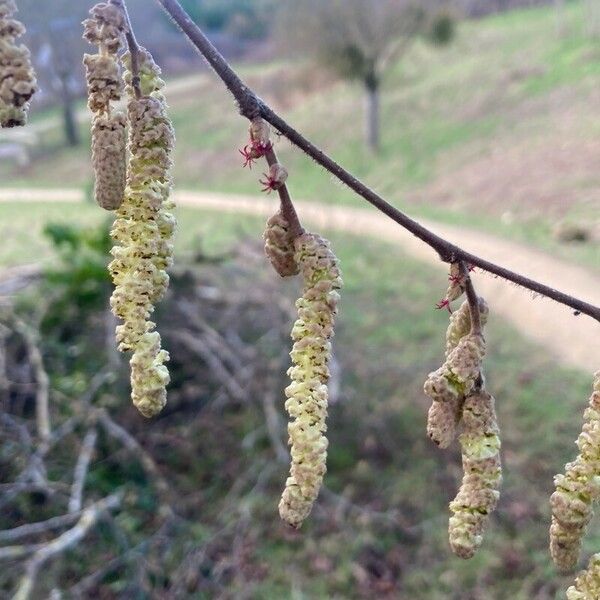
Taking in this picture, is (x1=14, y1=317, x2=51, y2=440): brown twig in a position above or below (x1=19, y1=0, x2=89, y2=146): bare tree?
below

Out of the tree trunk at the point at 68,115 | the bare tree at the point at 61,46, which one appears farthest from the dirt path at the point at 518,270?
the tree trunk at the point at 68,115

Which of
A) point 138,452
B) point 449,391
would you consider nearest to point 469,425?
point 449,391

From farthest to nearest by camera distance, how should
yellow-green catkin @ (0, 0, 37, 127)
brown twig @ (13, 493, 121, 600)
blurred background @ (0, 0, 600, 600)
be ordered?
blurred background @ (0, 0, 600, 600) → brown twig @ (13, 493, 121, 600) → yellow-green catkin @ (0, 0, 37, 127)

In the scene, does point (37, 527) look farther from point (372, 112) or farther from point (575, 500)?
point (372, 112)

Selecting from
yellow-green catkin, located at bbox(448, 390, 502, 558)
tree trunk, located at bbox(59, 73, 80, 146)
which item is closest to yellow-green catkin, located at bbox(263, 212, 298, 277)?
yellow-green catkin, located at bbox(448, 390, 502, 558)

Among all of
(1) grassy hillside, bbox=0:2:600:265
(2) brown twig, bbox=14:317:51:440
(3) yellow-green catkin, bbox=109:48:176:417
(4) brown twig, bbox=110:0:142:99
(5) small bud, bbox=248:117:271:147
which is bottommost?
(3) yellow-green catkin, bbox=109:48:176:417

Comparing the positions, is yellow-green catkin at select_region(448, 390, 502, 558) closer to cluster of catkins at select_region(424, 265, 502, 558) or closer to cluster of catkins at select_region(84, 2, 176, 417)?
cluster of catkins at select_region(424, 265, 502, 558)

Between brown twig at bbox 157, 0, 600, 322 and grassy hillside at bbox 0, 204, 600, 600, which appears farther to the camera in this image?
grassy hillside at bbox 0, 204, 600, 600
